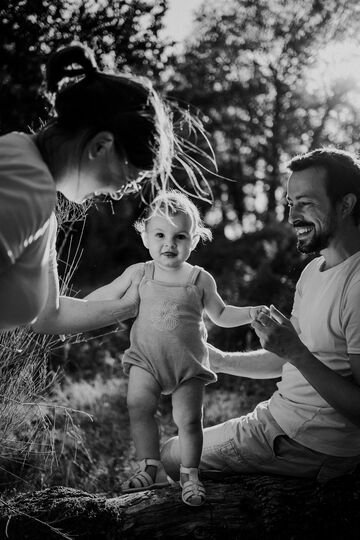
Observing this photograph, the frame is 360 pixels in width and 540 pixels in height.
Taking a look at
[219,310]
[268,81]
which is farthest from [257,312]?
[268,81]

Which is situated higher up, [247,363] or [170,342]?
[170,342]

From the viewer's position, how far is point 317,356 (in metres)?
2.46

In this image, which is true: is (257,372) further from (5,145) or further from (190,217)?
(5,145)

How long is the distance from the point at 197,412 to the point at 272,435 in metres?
0.30

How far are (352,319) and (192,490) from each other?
2.61 ft

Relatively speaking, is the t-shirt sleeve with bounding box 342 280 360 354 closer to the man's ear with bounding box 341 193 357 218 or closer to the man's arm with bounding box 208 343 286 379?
the man's ear with bounding box 341 193 357 218

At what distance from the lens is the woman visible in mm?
1467

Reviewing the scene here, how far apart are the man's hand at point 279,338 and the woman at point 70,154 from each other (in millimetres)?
690

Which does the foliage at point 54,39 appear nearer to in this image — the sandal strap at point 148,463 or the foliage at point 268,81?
the sandal strap at point 148,463

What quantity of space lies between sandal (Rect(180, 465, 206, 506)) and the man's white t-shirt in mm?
374

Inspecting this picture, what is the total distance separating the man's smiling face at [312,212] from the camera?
8.21ft

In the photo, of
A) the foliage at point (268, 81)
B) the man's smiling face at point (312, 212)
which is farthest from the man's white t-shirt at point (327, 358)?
the foliage at point (268, 81)

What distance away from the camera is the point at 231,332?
6984 millimetres

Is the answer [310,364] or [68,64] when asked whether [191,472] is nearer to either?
[310,364]
